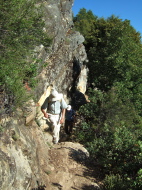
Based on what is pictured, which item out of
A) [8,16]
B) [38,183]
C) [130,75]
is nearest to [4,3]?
[8,16]

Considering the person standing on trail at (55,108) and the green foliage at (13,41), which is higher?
the green foliage at (13,41)

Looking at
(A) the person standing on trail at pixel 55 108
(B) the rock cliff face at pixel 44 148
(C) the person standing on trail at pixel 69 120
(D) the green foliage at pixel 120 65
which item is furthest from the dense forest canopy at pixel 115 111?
(A) the person standing on trail at pixel 55 108

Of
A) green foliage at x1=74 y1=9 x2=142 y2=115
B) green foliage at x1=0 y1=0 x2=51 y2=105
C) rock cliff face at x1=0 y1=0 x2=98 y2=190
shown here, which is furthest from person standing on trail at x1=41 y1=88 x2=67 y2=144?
green foliage at x1=74 y1=9 x2=142 y2=115

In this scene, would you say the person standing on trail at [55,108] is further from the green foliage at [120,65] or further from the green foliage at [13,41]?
the green foliage at [120,65]

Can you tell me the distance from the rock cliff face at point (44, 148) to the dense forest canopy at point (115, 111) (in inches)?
31.0

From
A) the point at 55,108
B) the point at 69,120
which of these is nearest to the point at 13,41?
the point at 55,108

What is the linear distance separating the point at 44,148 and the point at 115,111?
465 centimetres

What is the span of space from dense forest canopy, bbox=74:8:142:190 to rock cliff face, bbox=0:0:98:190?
787 mm

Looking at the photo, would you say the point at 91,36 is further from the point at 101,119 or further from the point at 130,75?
the point at 101,119

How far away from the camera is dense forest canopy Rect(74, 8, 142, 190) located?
6.65 metres

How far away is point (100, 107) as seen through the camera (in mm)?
11570

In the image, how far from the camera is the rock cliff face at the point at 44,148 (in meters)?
4.99

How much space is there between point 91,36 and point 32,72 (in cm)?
1205

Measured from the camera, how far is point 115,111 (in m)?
11.2
